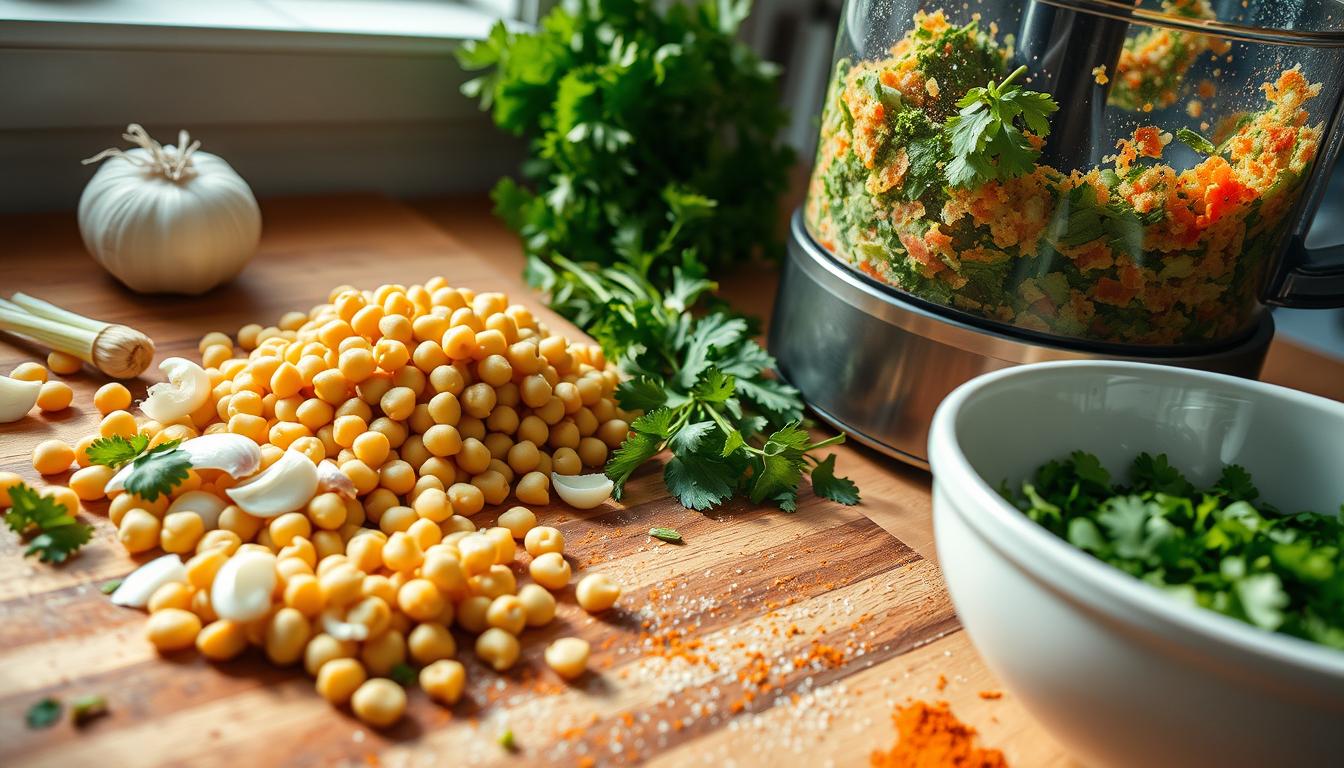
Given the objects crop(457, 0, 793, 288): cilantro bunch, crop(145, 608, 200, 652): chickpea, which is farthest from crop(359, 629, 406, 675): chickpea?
crop(457, 0, 793, 288): cilantro bunch

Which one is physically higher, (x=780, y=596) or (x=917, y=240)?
(x=917, y=240)

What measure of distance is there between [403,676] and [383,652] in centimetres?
2

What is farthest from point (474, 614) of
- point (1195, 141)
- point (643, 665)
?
Result: point (1195, 141)

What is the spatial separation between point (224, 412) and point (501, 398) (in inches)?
10.1

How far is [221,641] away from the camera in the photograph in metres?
0.70

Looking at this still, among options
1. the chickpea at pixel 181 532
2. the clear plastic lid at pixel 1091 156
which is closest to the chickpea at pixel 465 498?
the chickpea at pixel 181 532

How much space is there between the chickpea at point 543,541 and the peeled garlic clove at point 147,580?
0.27 metres

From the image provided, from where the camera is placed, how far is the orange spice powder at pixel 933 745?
697mm

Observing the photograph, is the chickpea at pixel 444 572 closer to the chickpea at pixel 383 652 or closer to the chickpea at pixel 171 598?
the chickpea at pixel 383 652

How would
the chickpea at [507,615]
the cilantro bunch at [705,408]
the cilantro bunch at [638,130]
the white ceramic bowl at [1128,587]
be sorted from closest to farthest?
the white ceramic bowl at [1128,587]
the chickpea at [507,615]
the cilantro bunch at [705,408]
the cilantro bunch at [638,130]

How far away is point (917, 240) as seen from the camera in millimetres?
961

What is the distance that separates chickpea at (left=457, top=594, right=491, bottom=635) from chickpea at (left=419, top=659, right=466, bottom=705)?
5 cm

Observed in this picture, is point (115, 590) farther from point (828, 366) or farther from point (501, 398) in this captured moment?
point (828, 366)

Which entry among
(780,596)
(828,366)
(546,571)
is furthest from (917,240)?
(546,571)
